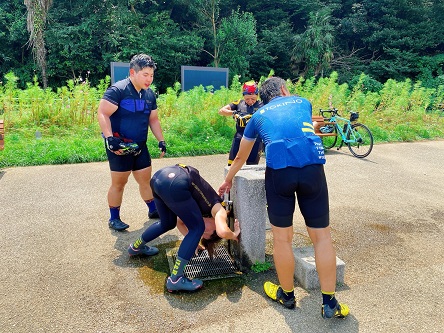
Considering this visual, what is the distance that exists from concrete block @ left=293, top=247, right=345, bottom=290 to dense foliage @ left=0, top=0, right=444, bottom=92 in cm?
1901

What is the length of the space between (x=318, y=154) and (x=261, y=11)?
27.3 metres

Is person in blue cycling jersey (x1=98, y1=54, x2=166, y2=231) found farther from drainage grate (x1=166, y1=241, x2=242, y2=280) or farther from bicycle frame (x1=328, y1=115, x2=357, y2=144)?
bicycle frame (x1=328, y1=115, x2=357, y2=144)

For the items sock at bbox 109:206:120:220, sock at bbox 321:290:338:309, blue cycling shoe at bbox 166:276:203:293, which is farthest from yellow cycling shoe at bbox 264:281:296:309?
sock at bbox 109:206:120:220

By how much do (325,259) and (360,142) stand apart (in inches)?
234

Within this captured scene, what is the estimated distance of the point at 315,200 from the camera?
2742mm

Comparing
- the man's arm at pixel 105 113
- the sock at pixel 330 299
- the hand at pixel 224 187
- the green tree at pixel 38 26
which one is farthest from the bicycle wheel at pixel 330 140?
the green tree at pixel 38 26

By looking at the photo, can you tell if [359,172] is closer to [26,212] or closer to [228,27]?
[26,212]

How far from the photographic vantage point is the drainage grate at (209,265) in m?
3.36

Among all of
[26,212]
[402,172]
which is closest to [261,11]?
[402,172]

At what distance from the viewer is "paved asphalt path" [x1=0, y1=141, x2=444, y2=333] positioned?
109 inches

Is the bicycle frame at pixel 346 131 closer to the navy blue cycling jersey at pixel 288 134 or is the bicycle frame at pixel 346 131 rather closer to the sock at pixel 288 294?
the navy blue cycling jersey at pixel 288 134

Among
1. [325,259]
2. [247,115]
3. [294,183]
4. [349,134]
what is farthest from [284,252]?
[349,134]

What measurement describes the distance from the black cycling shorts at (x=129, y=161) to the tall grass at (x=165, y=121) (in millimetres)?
3241

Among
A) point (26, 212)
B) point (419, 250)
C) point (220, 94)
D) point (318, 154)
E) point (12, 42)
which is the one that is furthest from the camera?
point (12, 42)
